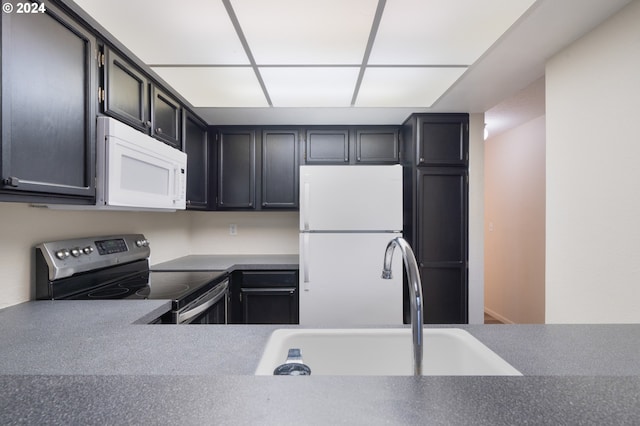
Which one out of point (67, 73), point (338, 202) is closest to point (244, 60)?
point (67, 73)

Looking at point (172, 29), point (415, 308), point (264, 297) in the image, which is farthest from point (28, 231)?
point (415, 308)

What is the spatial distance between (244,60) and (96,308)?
1.52m

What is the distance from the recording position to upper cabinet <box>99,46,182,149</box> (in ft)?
4.82

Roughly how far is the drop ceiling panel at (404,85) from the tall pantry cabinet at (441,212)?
0.61ft

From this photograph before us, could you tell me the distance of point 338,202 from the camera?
2.45 m

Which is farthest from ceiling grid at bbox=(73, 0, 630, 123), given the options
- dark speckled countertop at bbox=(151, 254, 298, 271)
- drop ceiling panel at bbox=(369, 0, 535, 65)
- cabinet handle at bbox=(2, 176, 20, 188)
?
dark speckled countertop at bbox=(151, 254, 298, 271)

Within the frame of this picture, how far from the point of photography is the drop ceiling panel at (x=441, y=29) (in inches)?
53.7

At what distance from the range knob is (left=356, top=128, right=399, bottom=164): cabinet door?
224 centimetres

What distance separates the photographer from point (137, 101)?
173 cm

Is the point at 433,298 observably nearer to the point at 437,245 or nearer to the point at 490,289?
the point at 437,245

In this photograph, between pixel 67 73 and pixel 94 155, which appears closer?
pixel 67 73

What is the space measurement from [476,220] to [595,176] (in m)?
1.30

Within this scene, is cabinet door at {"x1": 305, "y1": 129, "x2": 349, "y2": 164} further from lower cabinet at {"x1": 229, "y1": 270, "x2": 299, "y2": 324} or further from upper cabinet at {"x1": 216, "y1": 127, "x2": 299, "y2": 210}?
lower cabinet at {"x1": 229, "y1": 270, "x2": 299, "y2": 324}

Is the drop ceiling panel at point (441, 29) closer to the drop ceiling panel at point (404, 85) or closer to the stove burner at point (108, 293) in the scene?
the drop ceiling panel at point (404, 85)
